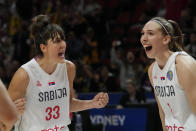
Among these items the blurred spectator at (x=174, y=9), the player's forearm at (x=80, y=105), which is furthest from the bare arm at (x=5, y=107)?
the blurred spectator at (x=174, y=9)

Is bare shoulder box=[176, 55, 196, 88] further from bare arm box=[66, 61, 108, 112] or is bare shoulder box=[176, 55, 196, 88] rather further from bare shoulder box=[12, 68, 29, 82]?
bare shoulder box=[12, 68, 29, 82]

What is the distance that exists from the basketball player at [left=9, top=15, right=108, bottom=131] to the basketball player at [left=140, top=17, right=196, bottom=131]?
0.77m

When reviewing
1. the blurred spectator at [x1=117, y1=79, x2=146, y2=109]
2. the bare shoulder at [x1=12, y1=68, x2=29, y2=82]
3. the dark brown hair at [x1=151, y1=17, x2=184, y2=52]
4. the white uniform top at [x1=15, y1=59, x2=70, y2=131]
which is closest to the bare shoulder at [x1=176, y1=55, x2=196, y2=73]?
the dark brown hair at [x1=151, y1=17, x2=184, y2=52]

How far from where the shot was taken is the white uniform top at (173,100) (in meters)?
4.18

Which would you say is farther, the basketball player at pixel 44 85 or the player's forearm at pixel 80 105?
the player's forearm at pixel 80 105

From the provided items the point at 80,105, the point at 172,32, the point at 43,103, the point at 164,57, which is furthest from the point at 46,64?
the point at 172,32

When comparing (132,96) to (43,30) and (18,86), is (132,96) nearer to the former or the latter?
(43,30)

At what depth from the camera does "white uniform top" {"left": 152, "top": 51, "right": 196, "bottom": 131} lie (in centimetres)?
418

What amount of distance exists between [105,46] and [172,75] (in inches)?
338

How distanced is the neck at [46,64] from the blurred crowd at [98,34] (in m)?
4.26

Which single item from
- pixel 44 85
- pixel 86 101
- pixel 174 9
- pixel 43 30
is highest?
pixel 174 9

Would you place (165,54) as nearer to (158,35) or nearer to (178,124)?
(158,35)

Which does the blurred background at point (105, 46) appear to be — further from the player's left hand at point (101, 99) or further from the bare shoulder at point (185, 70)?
the bare shoulder at point (185, 70)

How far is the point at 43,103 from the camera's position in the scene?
4531 millimetres
